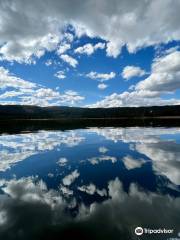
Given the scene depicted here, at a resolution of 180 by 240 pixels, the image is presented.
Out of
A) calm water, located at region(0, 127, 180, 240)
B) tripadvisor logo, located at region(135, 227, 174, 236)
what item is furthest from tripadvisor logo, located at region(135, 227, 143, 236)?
calm water, located at region(0, 127, 180, 240)

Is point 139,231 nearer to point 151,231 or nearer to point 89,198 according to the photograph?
point 151,231

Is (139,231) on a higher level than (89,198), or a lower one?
lower

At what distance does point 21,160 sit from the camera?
61.9 feet

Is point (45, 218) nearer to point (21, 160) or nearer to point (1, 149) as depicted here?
point (21, 160)

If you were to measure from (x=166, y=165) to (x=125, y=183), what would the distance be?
5.23 metres

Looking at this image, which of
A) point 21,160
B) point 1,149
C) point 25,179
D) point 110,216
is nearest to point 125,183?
point 110,216

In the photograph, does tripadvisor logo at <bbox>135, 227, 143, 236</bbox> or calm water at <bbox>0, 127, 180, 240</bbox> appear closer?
tripadvisor logo at <bbox>135, 227, 143, 236</bbox>

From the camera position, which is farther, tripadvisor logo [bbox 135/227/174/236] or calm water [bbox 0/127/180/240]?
calm water [bbox 0/127/180/240]

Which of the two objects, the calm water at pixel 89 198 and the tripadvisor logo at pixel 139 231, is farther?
the calm water at pixel 89 198

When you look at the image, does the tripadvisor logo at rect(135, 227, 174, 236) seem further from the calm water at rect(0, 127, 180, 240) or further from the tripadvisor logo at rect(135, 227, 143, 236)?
the calm water at rect(0, 127, 180, 240)

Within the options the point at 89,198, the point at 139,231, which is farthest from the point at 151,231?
the point at 89,198

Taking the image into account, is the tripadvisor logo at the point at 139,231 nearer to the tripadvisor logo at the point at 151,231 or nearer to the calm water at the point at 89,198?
the tripadvisor logo at the point at 151,231

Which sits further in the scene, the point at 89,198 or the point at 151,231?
the point at 89,198

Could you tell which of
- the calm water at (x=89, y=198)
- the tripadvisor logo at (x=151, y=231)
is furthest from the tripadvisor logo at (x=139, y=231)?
the calm water at (x=89, y=198)
